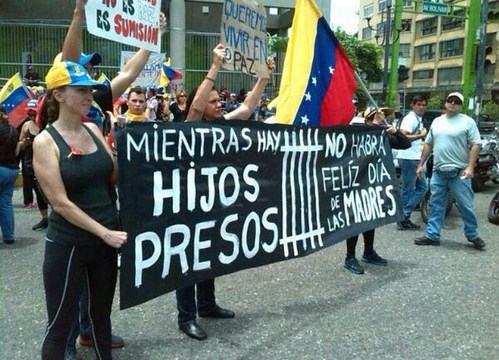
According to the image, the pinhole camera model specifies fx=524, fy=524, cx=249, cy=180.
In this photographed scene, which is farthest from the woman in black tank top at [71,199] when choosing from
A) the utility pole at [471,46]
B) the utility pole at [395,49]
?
the utility pole at [395,49]

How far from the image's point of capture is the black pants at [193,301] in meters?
3.76

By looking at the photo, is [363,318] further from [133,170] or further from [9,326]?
[9,326]

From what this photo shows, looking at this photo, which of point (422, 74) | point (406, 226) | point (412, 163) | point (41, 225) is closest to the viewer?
point (41, 225)

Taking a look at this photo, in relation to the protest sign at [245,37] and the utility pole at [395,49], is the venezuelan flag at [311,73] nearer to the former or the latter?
the protest sign at [245,37]

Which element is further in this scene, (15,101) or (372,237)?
(15,101)

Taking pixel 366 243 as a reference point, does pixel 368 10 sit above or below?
above

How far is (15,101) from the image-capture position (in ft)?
30.4

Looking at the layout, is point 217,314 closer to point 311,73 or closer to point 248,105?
point 248,105

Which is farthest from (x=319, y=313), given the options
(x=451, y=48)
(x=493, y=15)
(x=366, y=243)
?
(x=451, y=48)

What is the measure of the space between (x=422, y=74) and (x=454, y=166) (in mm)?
64882

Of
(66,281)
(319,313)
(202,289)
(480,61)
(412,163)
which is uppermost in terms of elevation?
(480,61)

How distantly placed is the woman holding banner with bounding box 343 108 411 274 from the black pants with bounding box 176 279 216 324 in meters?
1.81

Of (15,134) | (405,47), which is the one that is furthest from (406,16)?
(15,134)

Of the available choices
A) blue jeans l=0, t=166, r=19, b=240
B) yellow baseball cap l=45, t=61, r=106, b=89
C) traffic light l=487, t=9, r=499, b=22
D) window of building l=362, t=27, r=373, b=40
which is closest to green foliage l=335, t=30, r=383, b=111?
traffic light l=487, t=9, r=499, b=22
